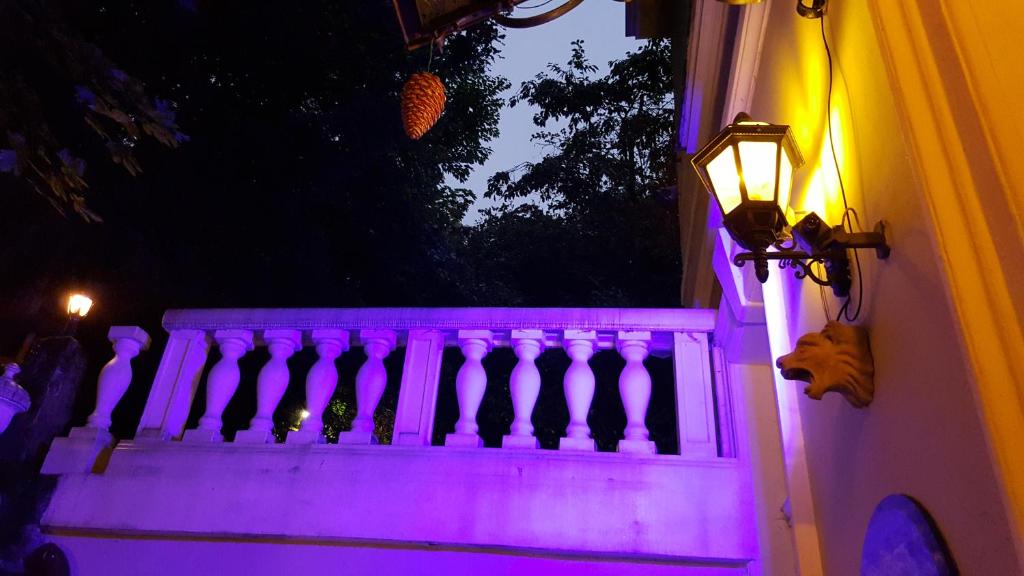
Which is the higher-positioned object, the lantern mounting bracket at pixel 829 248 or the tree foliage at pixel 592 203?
the tree foliage at pixel 592 203

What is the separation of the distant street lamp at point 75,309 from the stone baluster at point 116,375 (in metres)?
0.28

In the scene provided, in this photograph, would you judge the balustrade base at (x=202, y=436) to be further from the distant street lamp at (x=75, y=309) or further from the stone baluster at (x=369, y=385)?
the distant street lamp at (x=75, y=309)

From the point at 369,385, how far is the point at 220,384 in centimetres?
101

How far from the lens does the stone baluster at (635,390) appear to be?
381 centimetres

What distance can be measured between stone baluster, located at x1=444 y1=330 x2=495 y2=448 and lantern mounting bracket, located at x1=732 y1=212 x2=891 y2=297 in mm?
2137

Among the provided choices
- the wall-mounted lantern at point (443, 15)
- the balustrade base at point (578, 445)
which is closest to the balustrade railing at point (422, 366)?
the balustrade base at point (578, 445)

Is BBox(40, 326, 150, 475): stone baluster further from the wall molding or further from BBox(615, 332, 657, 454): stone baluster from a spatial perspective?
the wall molding

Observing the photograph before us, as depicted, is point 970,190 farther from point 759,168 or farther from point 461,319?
point 461,319

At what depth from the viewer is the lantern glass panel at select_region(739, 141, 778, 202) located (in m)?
2.26

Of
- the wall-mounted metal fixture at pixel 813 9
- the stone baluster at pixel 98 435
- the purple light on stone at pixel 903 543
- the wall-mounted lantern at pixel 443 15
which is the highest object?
the wall-mounted lantern at pixel 443 15

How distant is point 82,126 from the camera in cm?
652

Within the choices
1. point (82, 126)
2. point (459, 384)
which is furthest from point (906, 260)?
point (82, 126)

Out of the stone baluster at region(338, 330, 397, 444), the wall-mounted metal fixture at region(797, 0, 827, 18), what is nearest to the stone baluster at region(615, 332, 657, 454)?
the stone baluster at region(338, 330, 397, 444)

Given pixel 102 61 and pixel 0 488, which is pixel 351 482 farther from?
pixel 102 61
